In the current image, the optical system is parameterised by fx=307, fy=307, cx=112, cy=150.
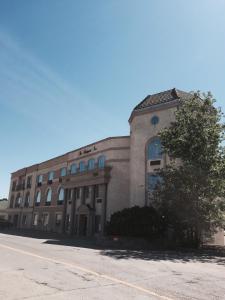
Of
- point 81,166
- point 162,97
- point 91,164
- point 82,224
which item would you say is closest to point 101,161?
point 91,164

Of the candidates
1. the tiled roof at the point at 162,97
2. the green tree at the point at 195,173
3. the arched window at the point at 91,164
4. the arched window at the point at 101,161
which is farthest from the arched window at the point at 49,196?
the green tree at the point at 195,173

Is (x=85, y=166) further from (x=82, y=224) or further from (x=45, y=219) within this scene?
(x=45, y=219)

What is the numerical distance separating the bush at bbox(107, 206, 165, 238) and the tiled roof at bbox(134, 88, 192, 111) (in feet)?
40.7

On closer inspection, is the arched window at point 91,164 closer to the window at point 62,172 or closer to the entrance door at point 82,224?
the entrance door at point 82,224

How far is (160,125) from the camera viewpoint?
111 ft

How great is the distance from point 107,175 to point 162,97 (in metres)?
11.2

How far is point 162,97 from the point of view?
35.5 meters

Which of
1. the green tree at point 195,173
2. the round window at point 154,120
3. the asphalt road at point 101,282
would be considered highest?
the round window at point 154,120

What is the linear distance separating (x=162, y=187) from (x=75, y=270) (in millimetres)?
15099

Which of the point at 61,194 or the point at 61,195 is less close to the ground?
the point at 61,194

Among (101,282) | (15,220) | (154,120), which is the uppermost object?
(154,120)

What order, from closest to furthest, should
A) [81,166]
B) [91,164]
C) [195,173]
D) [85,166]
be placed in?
[195,173] < [91,164] < [85,166] < [81,166]

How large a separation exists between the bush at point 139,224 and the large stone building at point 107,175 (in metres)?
4.21

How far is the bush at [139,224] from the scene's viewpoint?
27.2 m
